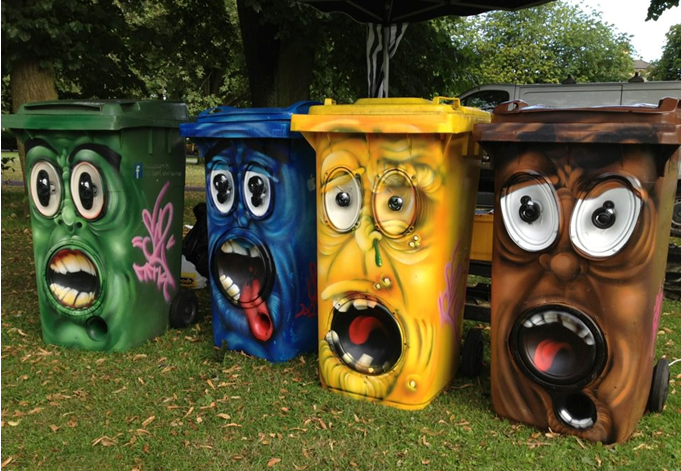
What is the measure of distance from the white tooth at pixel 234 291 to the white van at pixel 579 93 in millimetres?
7026

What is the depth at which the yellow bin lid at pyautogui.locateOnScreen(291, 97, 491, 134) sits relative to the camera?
3.29 metres

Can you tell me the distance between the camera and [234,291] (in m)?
4.35

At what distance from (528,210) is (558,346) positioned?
2.54 ft

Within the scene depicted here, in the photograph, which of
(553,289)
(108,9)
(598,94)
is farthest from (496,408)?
(108,9)

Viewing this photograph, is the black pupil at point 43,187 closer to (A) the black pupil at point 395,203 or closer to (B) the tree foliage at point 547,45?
(A) the black pupil at point 395,203

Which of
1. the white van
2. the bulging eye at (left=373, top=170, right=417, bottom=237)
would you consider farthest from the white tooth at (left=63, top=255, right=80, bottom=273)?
the white van

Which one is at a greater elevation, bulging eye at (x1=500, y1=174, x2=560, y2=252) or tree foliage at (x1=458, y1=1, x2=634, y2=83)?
tree foliage at (x1=458, y1=1, x2=634, y2=83)

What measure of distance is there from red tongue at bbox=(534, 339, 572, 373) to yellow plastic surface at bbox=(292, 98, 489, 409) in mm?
573

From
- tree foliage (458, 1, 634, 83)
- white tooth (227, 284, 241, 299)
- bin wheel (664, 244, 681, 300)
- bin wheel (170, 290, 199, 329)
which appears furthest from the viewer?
tree foliage (458, 1, 634, 83)

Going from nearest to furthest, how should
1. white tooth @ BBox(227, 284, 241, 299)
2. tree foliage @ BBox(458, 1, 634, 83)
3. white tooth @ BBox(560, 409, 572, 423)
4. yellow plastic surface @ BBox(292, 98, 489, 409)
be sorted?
white tooth @ BBox(560, 409, 572, 423) → yellow plastic surface @ BBox(292, 98, 489, 409) → white tooth @ BBox(227, 284, 241, 299) → tree foliage @ BBox(458, 1, 634, 83)

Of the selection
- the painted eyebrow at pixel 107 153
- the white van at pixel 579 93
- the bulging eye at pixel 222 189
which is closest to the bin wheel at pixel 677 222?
the white van at pixel 579 93

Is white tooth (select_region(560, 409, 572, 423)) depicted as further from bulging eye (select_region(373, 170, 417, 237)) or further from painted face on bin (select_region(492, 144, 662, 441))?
bulging eye (select_region(373, 170, 417, 237))

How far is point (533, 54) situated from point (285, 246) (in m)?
30.0

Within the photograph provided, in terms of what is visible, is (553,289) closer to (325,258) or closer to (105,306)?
(325,258)
